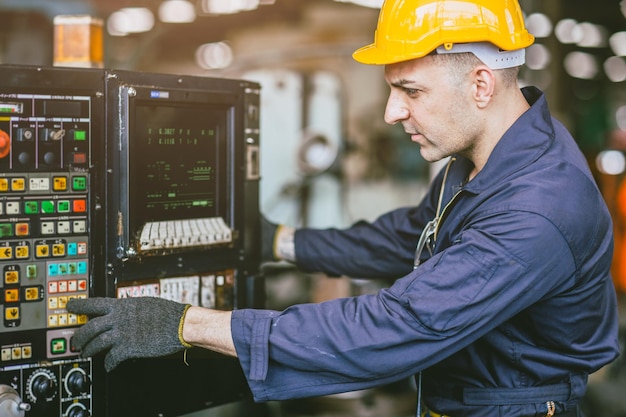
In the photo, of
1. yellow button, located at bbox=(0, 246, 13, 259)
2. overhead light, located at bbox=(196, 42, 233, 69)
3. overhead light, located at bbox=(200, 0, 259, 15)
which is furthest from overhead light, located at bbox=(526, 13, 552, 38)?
yellow button, located at bbox=(0, 246, 13, 259)

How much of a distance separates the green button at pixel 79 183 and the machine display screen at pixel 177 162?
0.34 ft

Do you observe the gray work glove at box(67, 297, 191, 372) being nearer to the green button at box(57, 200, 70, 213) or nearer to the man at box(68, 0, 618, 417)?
the man at box(68, 0, 618, 417)

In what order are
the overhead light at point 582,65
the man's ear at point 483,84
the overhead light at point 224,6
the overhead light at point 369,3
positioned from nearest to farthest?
the man's ear at point 483,84 → the overhead light at point 224,6 → the overhead light at point 369,3 → the overhead light at point 582,65

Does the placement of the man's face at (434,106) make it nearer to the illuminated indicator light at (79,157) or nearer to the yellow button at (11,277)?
the illuminated indicator light at (79,157)

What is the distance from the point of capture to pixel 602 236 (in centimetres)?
161

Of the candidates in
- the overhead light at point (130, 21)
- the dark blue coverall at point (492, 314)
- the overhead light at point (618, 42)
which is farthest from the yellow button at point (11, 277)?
the overhead light at point (618, 42)

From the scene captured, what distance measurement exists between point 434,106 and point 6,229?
0.99 meters

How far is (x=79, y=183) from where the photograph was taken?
158cm

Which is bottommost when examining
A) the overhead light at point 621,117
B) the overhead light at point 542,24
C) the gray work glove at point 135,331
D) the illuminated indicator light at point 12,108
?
the gray work glove at point 135,331

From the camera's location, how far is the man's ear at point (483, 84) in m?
1.65

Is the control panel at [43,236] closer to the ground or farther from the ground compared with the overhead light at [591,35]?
closer to the ground

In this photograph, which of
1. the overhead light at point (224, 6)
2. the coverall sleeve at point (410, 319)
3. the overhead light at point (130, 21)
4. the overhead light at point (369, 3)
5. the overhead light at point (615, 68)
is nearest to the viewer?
the coverall sleeve at point (410, 319)

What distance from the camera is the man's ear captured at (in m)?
1.65

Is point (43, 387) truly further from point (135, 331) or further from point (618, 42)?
point (618, 42)
